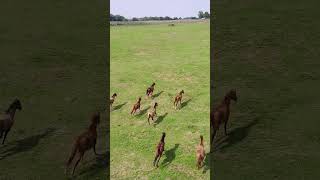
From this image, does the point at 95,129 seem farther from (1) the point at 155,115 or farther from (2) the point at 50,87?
(2) the point at 50,87

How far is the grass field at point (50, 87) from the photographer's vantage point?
651 inches

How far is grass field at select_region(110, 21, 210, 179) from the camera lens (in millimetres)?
16422

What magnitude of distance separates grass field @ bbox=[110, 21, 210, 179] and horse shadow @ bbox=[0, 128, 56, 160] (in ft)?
10.7

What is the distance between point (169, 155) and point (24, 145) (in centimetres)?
655

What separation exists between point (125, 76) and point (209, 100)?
7491mm

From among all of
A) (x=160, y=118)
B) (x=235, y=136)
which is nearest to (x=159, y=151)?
(x=235, y=136)

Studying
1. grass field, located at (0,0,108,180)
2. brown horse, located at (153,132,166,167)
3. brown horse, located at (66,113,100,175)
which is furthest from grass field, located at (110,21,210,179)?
brown horse, located at (66,113,100,175)

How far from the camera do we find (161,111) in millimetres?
21891

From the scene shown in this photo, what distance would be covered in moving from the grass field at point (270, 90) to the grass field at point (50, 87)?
6.26 m

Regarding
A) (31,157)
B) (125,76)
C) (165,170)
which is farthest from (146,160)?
(125,76)

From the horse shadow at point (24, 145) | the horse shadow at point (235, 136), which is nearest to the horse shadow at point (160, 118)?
the horse shadow at point (235, 136)

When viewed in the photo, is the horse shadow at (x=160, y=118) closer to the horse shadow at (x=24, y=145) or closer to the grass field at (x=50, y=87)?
the grass field at (x=50, y=87)

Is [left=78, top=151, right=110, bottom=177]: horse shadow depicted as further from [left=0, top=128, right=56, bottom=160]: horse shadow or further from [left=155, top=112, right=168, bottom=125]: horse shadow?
[left=155, top=112, right=168, bottom=125]: horse shadow

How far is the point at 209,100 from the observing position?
23203 mm
